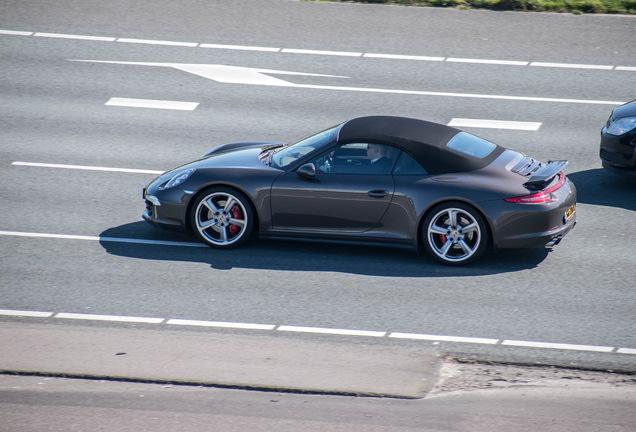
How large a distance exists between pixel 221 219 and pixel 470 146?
117 inches

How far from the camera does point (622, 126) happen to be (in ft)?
35.2

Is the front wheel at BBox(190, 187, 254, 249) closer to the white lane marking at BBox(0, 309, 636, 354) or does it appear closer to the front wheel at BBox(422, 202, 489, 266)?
the white lane marking at BBox(0, 309, 636, 354)

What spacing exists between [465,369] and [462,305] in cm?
123

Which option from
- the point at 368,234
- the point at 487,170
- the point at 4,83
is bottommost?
the point at 368,234

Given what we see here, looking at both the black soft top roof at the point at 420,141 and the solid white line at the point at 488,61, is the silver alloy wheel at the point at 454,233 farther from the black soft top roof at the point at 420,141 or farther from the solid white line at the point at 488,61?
the solid white line at the point at 488,61

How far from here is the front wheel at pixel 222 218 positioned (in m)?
9.19

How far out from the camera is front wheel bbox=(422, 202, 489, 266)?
8.63m

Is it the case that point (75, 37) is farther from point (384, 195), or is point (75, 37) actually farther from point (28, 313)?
point (384, 195)

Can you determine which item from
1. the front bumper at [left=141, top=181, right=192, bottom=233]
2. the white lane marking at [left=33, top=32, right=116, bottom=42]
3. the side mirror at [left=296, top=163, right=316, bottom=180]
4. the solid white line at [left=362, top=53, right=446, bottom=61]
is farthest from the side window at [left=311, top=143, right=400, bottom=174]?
the white lane marking at [left=33, top=32, right=116, bottom=42]

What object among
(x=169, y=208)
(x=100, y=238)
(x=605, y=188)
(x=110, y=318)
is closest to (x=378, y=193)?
(x=169, y=208)

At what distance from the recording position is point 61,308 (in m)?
7.91

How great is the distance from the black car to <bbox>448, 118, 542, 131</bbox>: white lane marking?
2210mm

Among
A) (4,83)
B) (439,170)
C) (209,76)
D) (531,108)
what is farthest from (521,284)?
(4,83)

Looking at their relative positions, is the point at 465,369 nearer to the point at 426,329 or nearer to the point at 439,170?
the point at 426,329
